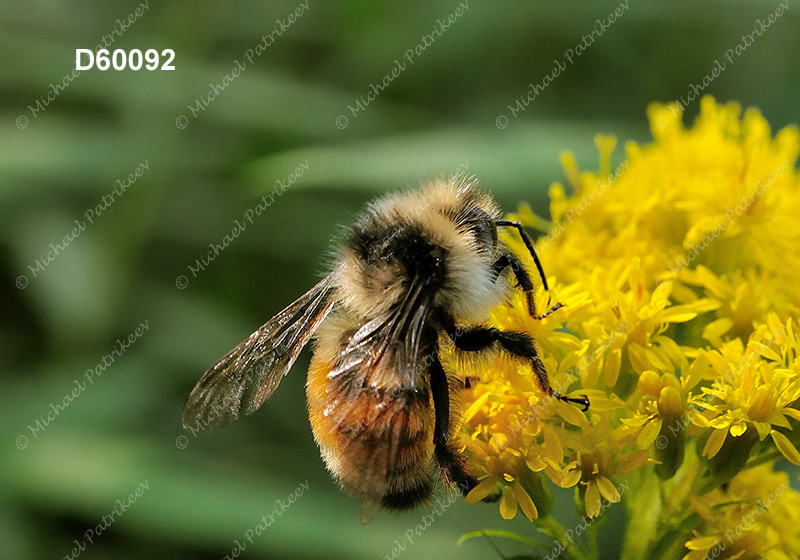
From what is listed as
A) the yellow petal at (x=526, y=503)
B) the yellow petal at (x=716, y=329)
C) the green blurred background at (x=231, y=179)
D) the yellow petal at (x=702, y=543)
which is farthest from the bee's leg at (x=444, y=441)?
the green blurred background at (x=231, y=179)

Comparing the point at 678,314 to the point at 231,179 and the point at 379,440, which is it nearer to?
→ the point at 379,440

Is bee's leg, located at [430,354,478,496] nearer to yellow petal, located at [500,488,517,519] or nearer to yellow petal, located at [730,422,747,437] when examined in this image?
yellow petal, located at [500,488,517,519]

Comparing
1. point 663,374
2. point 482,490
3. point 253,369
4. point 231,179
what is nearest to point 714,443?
point 663,374

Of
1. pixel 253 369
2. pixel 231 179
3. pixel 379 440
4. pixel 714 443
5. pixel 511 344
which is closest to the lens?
pixel 379 440

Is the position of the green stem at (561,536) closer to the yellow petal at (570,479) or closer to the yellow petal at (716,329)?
the yellow petal at (570,479)

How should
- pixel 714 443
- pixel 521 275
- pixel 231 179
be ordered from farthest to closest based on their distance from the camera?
pixel 231 179 < pixel 521 275 < pixel 714 443

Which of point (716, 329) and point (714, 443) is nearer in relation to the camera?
point (714, 443)

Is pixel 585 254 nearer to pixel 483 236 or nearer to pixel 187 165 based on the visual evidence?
pixel 483 236

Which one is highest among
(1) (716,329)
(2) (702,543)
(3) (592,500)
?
(1) (716,329)
